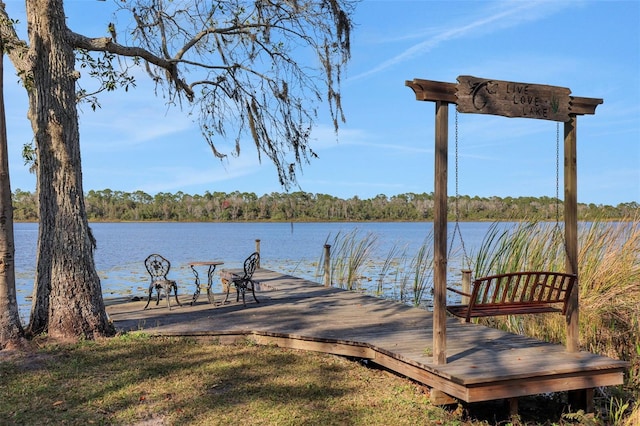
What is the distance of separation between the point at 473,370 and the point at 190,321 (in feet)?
12.5

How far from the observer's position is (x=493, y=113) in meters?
4.73

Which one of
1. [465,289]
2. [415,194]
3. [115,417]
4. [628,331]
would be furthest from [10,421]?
[415,194]

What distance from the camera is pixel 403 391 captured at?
495 centimetres

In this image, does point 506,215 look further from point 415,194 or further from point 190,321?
point 415,194

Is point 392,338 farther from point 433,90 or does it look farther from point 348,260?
point 348,260

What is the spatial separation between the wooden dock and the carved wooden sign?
2135 mm

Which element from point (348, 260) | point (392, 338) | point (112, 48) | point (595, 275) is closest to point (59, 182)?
point (112, 48)

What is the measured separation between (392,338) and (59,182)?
159 inches

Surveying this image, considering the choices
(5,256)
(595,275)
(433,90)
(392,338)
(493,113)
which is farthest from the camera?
(595,275)

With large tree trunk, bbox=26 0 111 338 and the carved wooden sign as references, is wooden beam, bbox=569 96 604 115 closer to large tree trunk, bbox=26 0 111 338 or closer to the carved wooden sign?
the carved wooden sign

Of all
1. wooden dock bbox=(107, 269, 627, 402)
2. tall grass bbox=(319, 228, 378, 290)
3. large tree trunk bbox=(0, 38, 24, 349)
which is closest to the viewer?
wooden dock bbox=(107, 269, 627, 402)

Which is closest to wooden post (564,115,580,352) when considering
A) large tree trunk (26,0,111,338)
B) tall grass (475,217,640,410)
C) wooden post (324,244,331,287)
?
tall grass (475,217,640,410)

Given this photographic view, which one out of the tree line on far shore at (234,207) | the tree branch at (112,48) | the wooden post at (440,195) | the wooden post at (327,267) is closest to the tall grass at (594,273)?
→ the wooden post at (440,195)

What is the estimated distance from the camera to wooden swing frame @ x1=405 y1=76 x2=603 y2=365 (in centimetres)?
455
